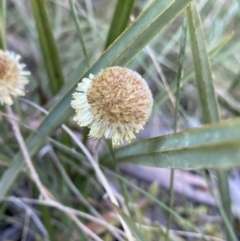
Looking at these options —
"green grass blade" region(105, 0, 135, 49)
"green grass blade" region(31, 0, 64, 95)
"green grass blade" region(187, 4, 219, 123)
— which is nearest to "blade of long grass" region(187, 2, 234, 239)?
"green grass blade" region(187, 4, 219, 123)

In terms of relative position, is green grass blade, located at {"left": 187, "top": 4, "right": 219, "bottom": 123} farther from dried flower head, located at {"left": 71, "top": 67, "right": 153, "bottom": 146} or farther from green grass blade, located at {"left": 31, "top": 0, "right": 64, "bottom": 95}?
green grass blade, located at {"left": 31, "top": 0, "right": 64, "bottom": 95}

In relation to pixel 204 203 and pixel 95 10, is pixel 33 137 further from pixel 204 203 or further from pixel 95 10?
pixel 95 10

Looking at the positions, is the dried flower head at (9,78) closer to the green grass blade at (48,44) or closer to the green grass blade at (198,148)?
the green grass blade at (48,44)

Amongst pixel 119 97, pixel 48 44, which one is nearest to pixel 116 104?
pixel 119 97

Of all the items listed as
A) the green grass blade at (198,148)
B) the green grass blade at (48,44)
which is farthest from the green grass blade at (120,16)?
the green grass blade at (198,148)

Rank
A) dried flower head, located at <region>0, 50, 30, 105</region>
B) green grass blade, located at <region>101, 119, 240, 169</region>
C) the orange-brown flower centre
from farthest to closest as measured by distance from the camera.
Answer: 1. dried flower head, located at <region>0, 50, 30, 105</region>
2. the orange-brown flower centre
3. green grass blade, located at <region>101, 119, 240, 169</region>

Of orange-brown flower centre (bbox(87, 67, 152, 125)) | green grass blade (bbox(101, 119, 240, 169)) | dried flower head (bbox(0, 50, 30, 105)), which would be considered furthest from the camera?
dried flower head (bbox(0, 50, 30, 105))
